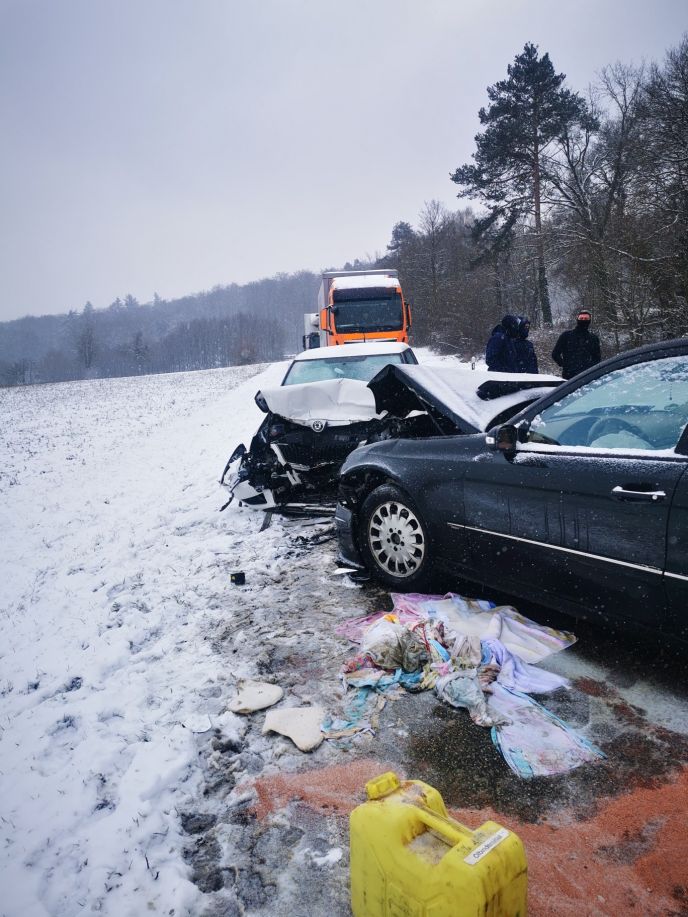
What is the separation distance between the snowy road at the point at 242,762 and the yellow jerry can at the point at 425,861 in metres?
0.47

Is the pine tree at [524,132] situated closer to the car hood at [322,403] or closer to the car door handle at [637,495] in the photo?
the car hood at [322,403]

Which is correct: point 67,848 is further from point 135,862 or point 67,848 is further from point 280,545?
point 280,545

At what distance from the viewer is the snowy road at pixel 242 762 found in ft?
5.76

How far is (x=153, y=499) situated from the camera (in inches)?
283

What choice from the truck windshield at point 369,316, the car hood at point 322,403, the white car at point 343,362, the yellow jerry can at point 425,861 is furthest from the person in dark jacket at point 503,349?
the truck windshield at point 369,316

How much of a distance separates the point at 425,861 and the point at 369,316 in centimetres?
1457

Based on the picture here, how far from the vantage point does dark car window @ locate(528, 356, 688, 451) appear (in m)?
2.40

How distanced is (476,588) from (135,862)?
8.03 feet

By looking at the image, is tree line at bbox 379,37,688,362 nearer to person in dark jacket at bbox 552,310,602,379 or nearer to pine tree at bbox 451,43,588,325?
pine tree at bbox 451,43,588,325

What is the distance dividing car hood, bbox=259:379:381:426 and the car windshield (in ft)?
3.64

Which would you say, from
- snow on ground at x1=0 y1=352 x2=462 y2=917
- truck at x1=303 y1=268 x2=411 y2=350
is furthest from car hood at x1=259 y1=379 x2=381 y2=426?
truck at x1=303 y1=268 x2=411 y2=350

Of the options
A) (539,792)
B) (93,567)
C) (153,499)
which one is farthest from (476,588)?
(153,499)

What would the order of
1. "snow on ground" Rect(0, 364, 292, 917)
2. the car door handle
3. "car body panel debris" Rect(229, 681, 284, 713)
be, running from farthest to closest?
1. "car body panel debris" Rect(229, 681, 284, 713)
2. the car door handle
3. "snow on ground" Rect(0, 364, 292, 917)

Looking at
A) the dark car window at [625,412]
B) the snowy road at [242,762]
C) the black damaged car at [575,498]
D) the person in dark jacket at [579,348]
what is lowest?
the snowy road at [242,762]
